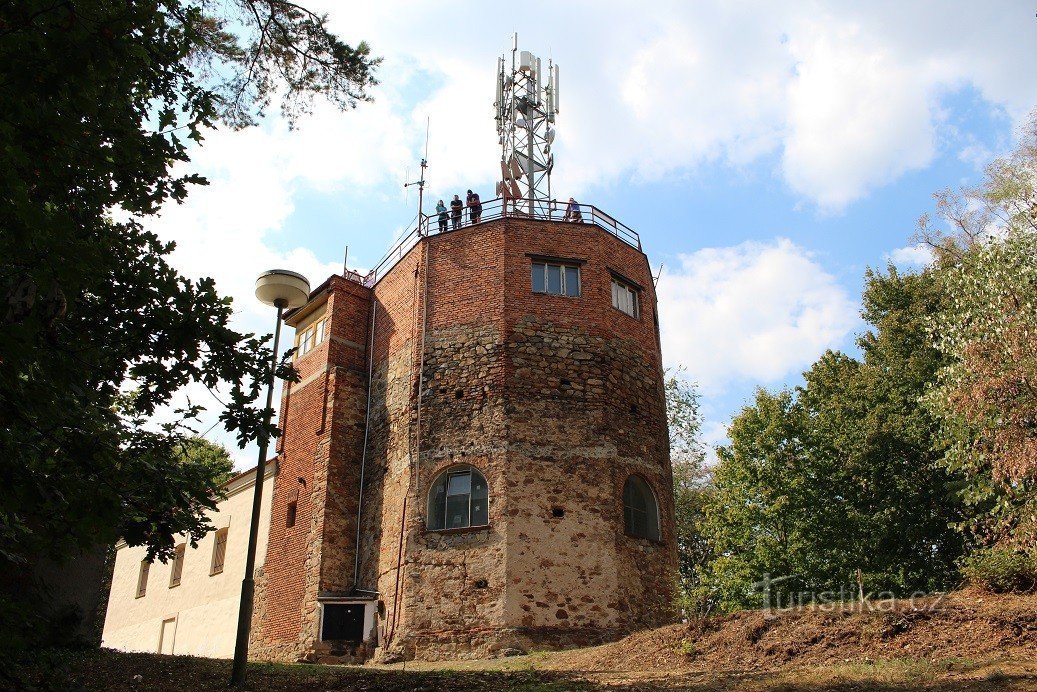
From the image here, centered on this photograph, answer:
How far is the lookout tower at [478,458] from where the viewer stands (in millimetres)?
17500

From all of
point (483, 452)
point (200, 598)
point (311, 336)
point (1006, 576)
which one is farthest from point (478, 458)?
point (200, 598)

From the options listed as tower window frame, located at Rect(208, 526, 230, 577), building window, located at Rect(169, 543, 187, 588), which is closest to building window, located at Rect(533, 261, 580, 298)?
tower window frame, located at Rect(208, 526, 230, 577)

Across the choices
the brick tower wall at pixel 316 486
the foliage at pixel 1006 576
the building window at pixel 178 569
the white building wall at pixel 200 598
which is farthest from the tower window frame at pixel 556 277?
the building window at pixel 178 569

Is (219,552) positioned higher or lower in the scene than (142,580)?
higher

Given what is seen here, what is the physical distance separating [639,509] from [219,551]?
41.9 ft

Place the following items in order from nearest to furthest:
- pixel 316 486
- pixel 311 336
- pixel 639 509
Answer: pixel 639 509 → pixel 316 486 → pixel 311 336

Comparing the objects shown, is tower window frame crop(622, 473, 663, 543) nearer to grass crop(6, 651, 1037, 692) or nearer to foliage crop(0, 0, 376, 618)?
grass crop(6, 651, 1037, 692)

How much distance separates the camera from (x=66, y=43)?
571 cm

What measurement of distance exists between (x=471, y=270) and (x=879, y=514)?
540 inches

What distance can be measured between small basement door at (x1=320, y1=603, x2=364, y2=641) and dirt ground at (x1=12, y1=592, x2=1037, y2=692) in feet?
15.9

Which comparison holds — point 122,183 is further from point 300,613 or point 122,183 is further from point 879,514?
point 879,514

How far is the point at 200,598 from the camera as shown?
24562 millimetres

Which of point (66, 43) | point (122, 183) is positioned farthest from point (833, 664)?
point (66, 43)

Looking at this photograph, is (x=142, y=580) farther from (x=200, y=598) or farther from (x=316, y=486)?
(x=316, y=486)
